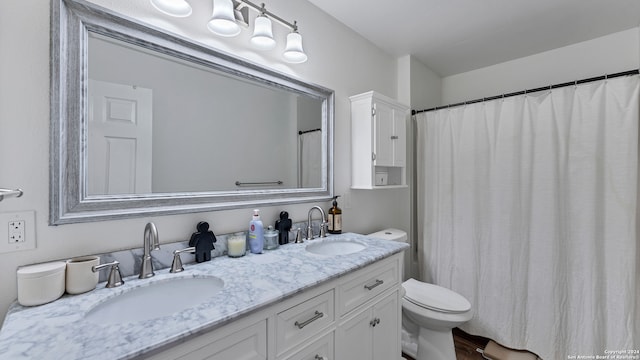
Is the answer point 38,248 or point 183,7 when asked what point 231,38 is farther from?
point 38,248

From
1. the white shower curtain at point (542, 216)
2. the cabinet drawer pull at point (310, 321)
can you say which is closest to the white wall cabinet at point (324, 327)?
the cabinet drawer pull at point (310, 321)

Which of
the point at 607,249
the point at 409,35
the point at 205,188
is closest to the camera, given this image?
the point at 205,188

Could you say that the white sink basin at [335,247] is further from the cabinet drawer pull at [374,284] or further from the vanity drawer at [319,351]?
the vanity drawer at [319,351]

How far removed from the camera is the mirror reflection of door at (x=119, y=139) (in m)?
0.98

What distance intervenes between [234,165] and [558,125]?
2.09 metres

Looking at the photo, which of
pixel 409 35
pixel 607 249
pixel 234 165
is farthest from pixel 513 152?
pixel 234 165

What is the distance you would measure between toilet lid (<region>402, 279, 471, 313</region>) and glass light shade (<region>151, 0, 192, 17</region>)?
200cm

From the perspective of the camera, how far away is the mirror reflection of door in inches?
38.6

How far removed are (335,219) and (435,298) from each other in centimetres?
85

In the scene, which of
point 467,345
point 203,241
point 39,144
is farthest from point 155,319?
point 467,345

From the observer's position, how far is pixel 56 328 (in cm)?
67

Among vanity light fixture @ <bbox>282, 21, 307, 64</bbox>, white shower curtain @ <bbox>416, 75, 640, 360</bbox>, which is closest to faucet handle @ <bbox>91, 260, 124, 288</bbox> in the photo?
vanity light fixture @ <bbox>282, 21, 307, 64</bbox>

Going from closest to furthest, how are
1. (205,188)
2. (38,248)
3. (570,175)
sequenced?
1. (38,248)
2. (205,188)
3. (570,175)

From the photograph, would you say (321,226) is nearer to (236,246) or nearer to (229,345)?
(236,246)
